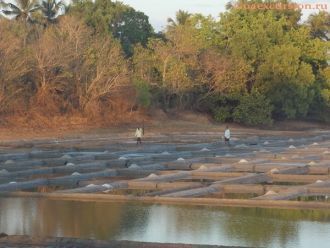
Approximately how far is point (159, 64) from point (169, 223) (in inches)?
1423

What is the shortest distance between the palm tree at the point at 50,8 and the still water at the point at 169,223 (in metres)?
43.5

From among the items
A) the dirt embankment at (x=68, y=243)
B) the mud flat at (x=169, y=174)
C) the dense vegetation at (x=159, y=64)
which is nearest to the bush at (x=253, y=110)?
the dense vegetation at (x=159, y=64)

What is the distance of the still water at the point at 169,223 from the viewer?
38.2ft

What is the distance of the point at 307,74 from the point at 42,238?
1737 inches

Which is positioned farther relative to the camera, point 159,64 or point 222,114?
point 222,114

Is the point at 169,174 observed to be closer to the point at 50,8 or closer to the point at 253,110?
the point at 253,110

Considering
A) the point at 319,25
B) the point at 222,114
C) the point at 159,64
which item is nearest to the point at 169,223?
the point at 159,64

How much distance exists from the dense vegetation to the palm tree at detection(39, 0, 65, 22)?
8 cm

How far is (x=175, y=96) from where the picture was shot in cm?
5012

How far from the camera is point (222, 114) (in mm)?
50562

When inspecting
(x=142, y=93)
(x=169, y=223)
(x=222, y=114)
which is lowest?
(x=169, y=223)

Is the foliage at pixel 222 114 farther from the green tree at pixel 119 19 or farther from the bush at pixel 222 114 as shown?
the green tree at pixel 119 19

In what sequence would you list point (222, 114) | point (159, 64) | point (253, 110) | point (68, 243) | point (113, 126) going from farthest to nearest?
point (222, 114) → point (253, 110) → point (159, 64) → point (113, 126) → point (68, 243)

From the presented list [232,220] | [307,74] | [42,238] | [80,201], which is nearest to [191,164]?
[80,201]
